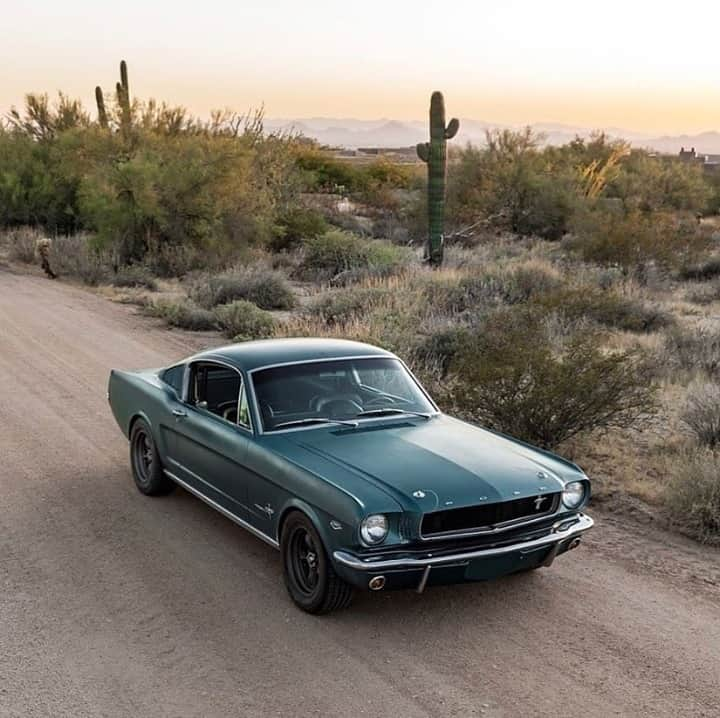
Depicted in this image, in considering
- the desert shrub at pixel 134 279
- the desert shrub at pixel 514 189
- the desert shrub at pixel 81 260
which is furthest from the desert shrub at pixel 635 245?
the desert shrub at pixel 81 260

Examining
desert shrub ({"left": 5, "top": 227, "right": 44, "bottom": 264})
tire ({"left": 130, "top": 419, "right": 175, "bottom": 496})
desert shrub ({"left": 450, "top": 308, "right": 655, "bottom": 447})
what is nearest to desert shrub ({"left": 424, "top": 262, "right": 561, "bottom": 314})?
desert shrub ({"left": 450, "top": 308, "right": 655, "bottom": 447})

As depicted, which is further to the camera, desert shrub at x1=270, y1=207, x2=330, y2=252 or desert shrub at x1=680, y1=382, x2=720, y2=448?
desert shrub at x1=270, y1=207, x2=330, y2=252

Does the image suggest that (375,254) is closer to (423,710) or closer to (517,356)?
(517,356)

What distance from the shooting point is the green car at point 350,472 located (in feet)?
17.3

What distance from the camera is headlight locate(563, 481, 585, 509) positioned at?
5.94 meters

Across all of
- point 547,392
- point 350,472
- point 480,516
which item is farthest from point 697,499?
point 350,472

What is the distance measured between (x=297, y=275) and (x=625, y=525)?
60.6 feet

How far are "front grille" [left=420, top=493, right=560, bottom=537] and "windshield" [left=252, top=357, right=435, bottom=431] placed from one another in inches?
53.1

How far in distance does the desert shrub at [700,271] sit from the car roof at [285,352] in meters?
19.5

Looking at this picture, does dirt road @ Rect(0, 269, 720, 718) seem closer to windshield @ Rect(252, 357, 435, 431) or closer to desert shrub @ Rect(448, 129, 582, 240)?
windshield @ Rect(252, 357, 435, 431)

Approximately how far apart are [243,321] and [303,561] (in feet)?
35.9

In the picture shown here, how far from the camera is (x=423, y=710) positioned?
4617mm

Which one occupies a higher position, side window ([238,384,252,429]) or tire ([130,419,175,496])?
side window ([238,384,252,429])

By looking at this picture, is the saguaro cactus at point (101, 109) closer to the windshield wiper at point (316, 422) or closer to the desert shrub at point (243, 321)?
the desert shrub at point (243, 321)
